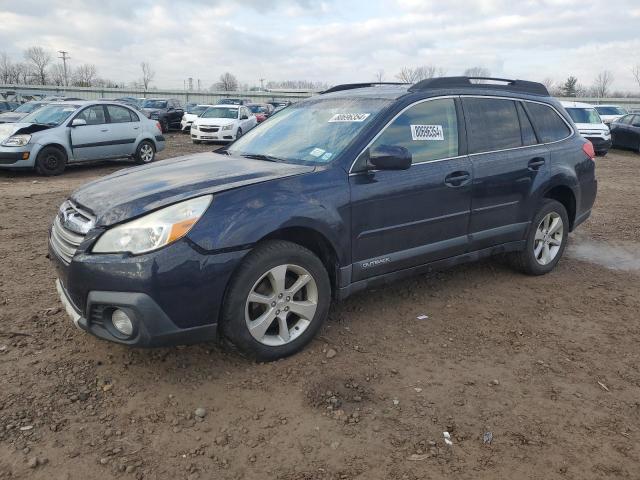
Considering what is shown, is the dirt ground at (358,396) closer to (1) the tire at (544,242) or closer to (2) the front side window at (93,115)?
(1) the tire at (544,242)

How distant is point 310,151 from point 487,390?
77.0 inches

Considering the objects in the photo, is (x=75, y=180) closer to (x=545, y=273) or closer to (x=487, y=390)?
(x=545, y=273)

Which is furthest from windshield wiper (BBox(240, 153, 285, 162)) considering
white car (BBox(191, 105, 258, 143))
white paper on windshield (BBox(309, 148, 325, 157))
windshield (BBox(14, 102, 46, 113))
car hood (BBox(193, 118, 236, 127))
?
windshield (BBox(14, 102, 46, 113))

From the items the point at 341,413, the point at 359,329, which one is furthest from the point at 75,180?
the point at 341,413

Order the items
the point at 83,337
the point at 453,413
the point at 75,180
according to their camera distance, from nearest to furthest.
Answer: the point at 453,413
the point at 83,337
the point at 75,180

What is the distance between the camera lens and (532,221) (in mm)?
4750

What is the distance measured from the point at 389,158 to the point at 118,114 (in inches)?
406

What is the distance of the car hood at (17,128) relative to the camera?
1034 cm

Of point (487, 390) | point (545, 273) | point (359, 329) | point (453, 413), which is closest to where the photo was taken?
point (453, 413)

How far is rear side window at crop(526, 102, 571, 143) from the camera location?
4.83m

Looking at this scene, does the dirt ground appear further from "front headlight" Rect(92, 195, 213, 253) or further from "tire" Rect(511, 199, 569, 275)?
"front headlight" Rect(92, 195, 213, 253)

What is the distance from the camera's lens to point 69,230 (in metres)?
3.11

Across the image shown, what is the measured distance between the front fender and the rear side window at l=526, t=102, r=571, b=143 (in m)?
2.41

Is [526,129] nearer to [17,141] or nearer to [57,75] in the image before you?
[17,141]
